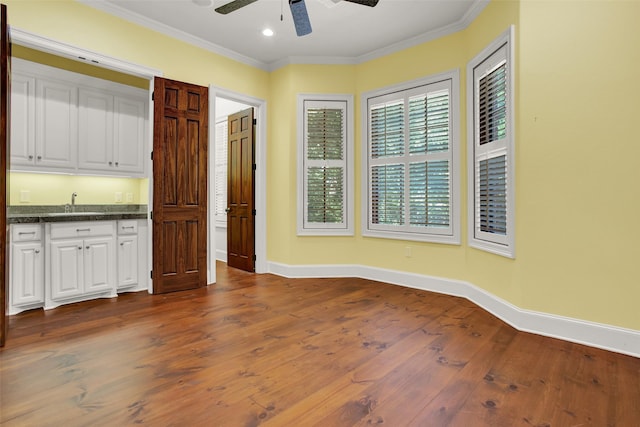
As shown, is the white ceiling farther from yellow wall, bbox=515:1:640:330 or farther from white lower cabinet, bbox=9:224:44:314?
white lower cabinet, bbox=9:224:44:314

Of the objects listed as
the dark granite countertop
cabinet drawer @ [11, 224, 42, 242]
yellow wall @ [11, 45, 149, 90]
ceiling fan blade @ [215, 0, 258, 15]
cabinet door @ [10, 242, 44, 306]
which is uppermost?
yellow wall @ [11, 45, 149, 90]

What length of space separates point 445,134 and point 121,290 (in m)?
4.24

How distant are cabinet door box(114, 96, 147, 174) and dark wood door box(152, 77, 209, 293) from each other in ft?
1.87

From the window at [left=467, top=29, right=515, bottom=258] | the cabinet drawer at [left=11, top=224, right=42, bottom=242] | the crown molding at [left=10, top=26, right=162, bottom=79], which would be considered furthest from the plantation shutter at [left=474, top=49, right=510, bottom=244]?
the cabinet drawer at [left=11, top=224, right=42, bottom=242]

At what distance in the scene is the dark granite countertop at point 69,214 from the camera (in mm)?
3205

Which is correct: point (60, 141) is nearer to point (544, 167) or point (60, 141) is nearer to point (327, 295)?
point (327, 295)

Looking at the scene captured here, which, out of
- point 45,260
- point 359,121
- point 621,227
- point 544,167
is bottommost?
point 45,260

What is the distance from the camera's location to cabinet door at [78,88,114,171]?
386cm

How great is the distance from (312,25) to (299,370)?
12.0 ft

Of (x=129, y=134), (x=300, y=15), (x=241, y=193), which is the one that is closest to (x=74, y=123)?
(x=129, y=134)

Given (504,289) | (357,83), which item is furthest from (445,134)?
(504,289)

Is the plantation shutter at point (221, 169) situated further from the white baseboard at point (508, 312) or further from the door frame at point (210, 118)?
the white baseboard at point (508, 312)

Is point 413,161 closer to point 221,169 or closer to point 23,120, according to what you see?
point 221,169

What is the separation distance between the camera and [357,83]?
16.0 ft
